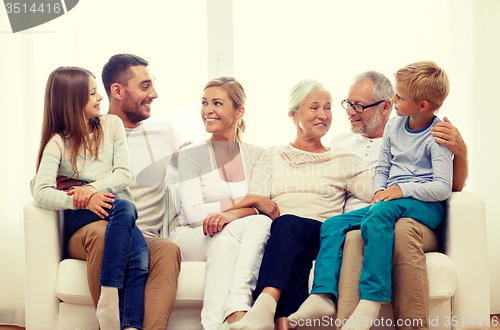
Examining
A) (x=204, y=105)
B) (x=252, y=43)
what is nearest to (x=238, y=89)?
(x=204, y=105)

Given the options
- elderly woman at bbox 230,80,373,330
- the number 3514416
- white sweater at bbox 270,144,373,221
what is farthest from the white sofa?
the number 3514416

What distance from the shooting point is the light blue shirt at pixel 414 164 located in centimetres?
169

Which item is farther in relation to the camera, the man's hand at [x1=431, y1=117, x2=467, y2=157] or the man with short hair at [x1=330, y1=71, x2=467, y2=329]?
the man's hand at [x1=431, y1=117, x2=467, y2=157]

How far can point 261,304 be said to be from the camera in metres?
1.51

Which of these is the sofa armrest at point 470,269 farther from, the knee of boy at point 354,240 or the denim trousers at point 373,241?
the knee of boy at point 354,240

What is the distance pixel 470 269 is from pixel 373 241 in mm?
440

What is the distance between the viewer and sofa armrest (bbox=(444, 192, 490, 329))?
1.68m

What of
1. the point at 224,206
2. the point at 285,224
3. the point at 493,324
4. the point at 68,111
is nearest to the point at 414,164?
the point at 285,224

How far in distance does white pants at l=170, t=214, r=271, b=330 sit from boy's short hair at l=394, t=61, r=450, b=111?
0.79 metres

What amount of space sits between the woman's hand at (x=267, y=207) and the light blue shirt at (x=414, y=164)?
46 cm

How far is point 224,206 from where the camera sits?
204 cm

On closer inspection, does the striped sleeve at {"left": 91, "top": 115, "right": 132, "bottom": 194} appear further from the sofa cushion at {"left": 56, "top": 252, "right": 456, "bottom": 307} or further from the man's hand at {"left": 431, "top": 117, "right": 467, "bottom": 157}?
the man's hand at {"left": 431, "top": 117, "right": 467, "bottom": 157}

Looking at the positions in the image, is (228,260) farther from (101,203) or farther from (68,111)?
(68,111)

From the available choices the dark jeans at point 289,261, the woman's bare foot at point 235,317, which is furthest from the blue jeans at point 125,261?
the dark jeans at point 289,261
